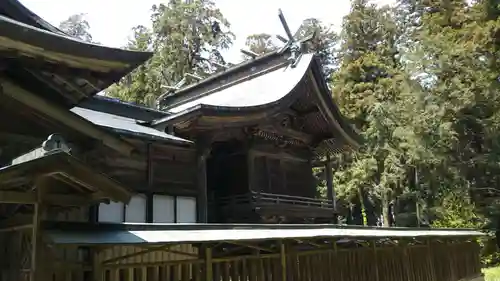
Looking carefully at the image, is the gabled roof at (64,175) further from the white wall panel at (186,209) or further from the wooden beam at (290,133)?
the wooden beam at (290,133)

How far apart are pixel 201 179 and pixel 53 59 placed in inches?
223

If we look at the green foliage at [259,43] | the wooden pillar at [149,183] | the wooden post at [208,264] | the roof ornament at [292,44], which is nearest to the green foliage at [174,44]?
the green foliage at [259,43]

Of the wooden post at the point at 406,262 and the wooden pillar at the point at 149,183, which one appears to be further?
the wooden post at the point at 406,262

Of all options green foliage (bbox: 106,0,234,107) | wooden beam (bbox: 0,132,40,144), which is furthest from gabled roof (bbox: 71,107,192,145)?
green foliage (bbox: 106,0,234,107)

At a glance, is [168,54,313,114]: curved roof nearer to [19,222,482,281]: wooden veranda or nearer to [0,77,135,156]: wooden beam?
[19,222,482,281]: wooden veranda

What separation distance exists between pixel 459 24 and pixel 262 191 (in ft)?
69.8

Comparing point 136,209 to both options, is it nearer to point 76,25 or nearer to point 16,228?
point 16,228

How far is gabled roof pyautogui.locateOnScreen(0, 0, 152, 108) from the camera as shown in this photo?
6.43 m

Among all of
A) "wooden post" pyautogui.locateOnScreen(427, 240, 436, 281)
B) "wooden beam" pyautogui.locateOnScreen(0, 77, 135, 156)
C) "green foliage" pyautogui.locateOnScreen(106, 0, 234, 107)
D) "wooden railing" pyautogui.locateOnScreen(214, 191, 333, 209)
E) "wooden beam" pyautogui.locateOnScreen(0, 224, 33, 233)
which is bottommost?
"wooden post" pyautogui.locateOnScreen(427, 240, 436, 281)

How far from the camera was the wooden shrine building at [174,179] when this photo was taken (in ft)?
19.8

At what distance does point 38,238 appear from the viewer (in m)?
5.64

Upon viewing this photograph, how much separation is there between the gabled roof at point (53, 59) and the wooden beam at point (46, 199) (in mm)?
2075

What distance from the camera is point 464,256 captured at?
60.7ft

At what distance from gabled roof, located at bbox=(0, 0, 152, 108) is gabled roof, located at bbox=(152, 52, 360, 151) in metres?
3.42
